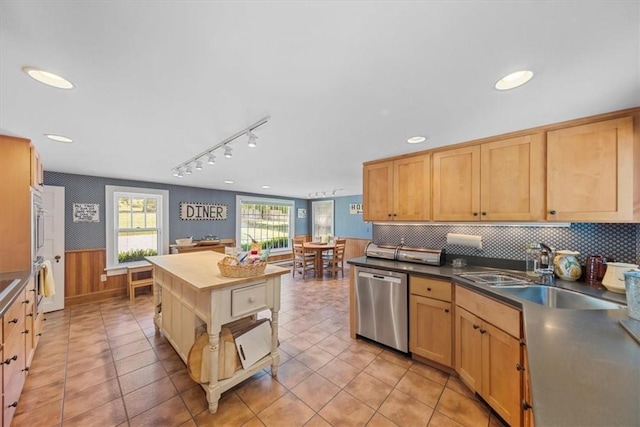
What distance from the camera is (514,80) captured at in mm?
1296

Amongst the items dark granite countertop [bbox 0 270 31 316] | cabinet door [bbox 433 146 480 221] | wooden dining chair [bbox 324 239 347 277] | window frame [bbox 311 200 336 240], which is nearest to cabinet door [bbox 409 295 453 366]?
cabinet door [bbox 433 146 480 221]

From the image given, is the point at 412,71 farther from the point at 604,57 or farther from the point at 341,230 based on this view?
the point at 341,230

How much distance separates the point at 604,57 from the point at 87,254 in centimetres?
610

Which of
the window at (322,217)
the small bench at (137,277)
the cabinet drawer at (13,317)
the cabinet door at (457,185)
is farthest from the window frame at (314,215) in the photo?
the cabinet drawer at (13,317)

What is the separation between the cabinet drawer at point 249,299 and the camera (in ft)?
6.15

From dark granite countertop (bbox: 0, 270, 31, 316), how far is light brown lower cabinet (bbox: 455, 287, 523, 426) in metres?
2.93

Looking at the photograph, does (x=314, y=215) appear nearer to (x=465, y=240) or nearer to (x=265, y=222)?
(x=265, y=222)

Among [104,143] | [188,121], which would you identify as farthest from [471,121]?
[104,143]

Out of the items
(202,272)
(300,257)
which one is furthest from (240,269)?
(300,257)

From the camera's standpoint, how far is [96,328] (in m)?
3.09

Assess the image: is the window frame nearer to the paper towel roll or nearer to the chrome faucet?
the paper towel roll

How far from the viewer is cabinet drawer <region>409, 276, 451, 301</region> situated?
213 centimetres

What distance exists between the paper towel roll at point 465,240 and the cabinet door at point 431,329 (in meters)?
0.67

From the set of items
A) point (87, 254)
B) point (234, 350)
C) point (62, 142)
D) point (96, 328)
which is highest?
point (62, 142)
